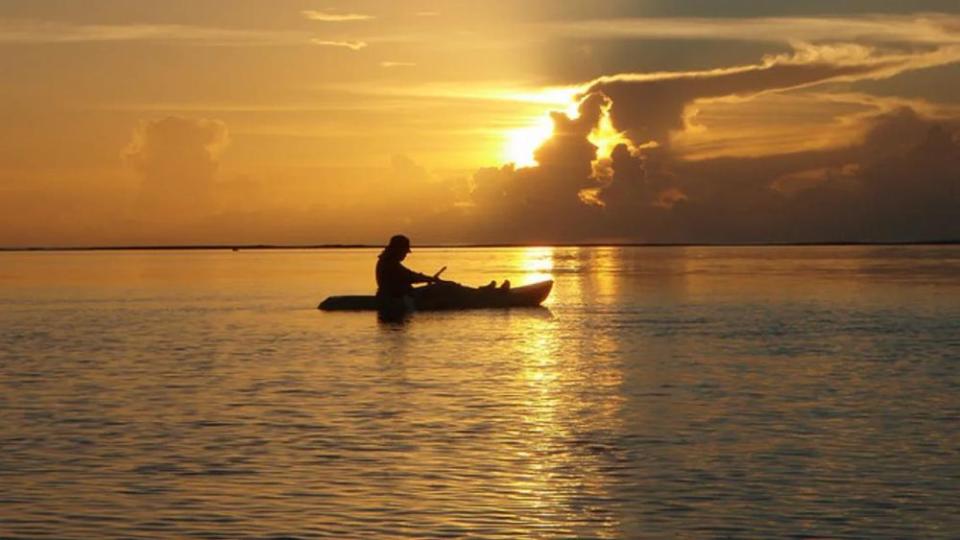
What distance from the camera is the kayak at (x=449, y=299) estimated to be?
5000 centimetres

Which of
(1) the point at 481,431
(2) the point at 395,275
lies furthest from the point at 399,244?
(1) the point at 481,431

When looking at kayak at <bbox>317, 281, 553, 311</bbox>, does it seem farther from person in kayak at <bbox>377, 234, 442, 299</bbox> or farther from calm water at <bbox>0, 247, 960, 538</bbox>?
calm water at <bbox>0, 247, 960, 538</bbox>

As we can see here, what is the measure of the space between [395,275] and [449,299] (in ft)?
12.3

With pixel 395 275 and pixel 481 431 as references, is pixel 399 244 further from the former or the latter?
pixel 481 431

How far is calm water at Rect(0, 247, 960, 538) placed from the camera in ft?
49.2

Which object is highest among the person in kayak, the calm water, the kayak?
the person in kayak

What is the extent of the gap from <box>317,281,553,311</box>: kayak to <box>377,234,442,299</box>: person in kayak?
399 millimetres

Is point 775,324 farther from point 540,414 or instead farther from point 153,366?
point 540,414

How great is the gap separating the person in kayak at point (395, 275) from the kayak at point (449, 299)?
40 cm

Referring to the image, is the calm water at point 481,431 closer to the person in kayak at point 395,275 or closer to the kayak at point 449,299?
the person in kayak at point 395,275

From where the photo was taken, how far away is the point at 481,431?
69.4 feet

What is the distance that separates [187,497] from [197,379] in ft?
46.2

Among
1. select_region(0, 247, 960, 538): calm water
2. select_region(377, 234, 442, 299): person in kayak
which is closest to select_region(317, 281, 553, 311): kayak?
select_region(377, 234, 442, 299): person in kayak

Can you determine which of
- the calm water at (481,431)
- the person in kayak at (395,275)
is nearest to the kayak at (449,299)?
the person in kayak at (395,275)
